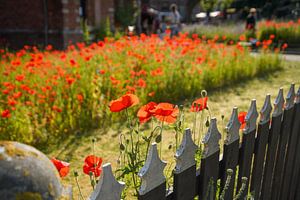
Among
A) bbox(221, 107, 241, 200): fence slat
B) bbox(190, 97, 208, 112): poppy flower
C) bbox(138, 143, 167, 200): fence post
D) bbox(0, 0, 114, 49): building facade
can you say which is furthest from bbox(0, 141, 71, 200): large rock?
bbox(0, 0, 114, 49): building facade

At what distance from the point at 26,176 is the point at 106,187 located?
0.79 ft

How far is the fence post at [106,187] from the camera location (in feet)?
3.25

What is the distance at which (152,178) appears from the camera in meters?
1.19

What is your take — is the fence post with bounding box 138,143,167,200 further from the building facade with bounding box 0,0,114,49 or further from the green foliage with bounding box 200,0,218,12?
the green foliage with bounding box 200,0,218,12

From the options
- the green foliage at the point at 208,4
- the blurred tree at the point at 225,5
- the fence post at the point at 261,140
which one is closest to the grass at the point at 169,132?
the fence post at the point at 261,140

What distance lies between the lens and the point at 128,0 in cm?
1961

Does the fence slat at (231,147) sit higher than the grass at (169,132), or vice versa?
the fence slat at (231,147)

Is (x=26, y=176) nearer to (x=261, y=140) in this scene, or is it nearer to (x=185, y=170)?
(x=185, y=170)

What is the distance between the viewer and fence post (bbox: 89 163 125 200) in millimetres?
992

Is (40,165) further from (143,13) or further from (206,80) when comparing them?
(143,13)

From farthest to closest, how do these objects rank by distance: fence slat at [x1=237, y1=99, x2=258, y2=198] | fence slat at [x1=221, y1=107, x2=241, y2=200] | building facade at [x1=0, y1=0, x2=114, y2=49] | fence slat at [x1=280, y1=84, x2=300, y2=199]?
building facade at [x1=0, y1=0, x2=114, y2=49] < fence slat at [x1=280, y1=84, x2=300, y2=199] < fence slat at [x1=237, y1=99, x2=258, y2=198] < fence slat at [x1=221, y1=107, x2=241, y2=200]

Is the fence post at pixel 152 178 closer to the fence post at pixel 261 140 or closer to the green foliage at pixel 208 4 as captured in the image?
the fence post at pixel 261 140

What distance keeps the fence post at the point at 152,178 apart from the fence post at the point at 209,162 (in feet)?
0.95

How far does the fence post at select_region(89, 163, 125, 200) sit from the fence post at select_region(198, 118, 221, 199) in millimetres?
540
